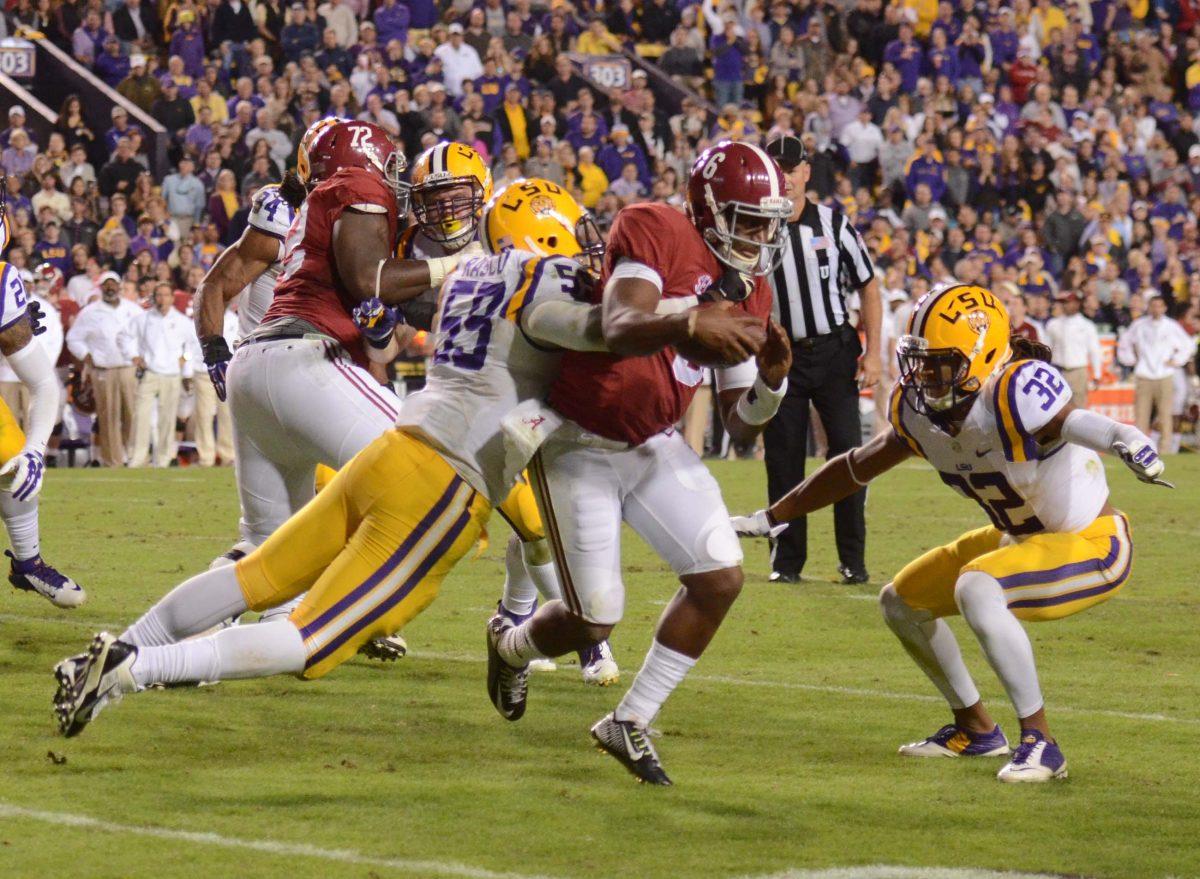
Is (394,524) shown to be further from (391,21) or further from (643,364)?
(391,21)

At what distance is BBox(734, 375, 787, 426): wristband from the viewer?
4836 millimetres

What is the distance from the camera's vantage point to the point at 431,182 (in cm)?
573

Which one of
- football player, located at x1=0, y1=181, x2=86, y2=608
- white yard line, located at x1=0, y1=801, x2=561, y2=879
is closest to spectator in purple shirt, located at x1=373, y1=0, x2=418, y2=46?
football player, located at x1=0, y1=181, x2=86, y2=608

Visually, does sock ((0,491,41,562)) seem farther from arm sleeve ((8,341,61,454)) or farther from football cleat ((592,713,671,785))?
football cleat ((592,713,671,785))

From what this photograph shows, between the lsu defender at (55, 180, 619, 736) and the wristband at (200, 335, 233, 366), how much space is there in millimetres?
1510

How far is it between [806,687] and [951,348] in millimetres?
1459

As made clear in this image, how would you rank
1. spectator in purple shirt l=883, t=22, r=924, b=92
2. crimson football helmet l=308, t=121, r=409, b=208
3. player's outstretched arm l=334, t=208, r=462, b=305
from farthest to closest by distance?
1. spectator in purple shirt l=883, t=22, r=924, b=92
2. crimson football helmet l=308, t=121, r=409, b=208
3. player's outstretched arm l=334, t=208, r=462, b=305

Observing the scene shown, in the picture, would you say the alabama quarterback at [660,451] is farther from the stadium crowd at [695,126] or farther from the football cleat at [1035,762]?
the stadium crowd at [695,126]

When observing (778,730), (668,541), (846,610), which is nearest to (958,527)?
(846,610)

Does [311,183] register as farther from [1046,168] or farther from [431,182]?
[1046,168]

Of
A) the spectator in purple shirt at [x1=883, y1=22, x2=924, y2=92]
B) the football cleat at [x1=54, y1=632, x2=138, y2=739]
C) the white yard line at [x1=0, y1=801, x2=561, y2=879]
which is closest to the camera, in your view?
the white yard line at [x1=0, y1=801, x2=561, y2=879]

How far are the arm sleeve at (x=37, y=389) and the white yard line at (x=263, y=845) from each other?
2781 mm

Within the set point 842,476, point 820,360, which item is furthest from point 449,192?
point 820,360

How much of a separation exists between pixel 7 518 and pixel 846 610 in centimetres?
335
